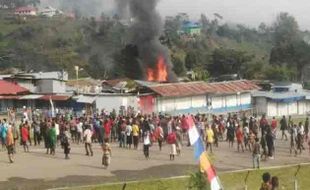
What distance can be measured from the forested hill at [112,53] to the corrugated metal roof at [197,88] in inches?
775

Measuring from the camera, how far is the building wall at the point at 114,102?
43.0 meters

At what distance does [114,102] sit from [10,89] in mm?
11545

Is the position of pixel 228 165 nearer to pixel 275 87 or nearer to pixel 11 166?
pixel 11 166

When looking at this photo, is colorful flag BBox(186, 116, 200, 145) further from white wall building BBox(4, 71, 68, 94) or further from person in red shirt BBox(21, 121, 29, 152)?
white wall building BBox(4, 71, 68, 94)

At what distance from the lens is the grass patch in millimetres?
18703

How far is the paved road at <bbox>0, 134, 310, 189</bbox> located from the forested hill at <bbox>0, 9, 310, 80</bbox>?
46.7 m

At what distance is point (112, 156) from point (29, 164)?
12.1 ft

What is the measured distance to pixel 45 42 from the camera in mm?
115375

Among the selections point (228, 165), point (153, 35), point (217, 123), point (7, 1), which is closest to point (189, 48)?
point (153, 35)

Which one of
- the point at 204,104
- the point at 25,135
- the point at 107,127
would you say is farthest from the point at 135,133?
the point at 204,104

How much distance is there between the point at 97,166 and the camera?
22109 mm

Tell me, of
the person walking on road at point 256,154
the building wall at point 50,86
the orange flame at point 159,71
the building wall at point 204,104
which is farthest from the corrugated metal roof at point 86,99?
the orange flame at point 159,71

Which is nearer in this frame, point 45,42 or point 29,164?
point 29,164

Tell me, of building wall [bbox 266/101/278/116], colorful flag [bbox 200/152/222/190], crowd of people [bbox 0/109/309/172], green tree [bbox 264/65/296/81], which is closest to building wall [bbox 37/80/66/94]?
building wall [bbox 266/101/278/116]
